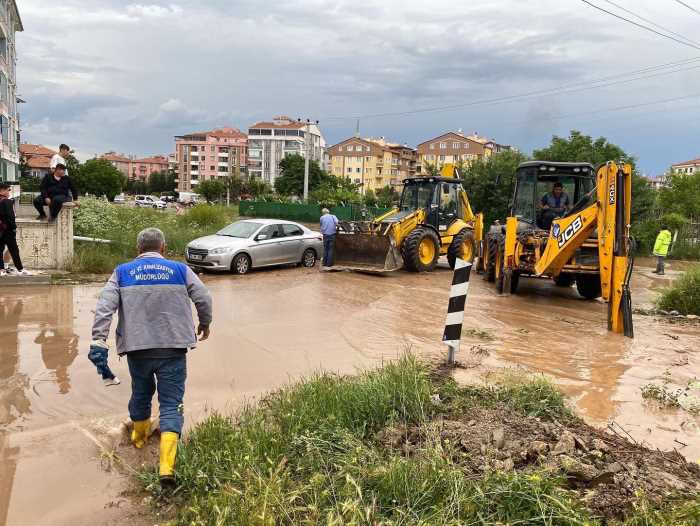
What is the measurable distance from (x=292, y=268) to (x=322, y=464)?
512 inches

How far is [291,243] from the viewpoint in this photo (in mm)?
16344

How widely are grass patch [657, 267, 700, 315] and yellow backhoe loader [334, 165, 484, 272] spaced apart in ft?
19.8

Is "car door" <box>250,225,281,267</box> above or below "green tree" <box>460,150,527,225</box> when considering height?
below

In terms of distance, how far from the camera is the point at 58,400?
5574 millimetres

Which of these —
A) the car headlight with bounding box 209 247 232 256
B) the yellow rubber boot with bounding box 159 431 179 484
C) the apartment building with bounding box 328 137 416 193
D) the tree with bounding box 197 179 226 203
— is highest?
the apartment building with bounding box 328 137 416 193

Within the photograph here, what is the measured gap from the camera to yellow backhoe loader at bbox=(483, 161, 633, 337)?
9.34 m

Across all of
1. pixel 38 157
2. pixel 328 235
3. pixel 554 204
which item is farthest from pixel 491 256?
pixel 38 157

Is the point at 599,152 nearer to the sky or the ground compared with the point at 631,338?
nearer to the sky

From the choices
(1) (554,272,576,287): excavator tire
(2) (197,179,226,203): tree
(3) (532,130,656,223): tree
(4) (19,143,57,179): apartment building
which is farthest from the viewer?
(4) (19,143,57,179): apartment building

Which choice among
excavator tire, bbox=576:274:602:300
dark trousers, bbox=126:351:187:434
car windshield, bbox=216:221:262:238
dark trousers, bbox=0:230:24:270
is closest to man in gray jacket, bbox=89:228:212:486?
dark trousers, bbox=126:351:187:434

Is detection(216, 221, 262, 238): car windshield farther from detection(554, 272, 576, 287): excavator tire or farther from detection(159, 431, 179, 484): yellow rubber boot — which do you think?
detection(159, 431, 179, 484): yellow rubber boot

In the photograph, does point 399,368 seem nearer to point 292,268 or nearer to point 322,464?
point 322,464

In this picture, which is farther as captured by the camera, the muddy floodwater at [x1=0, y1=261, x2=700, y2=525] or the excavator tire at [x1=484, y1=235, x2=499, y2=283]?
the excavator tire at [x1=484, y1=235, x2=499, y2=283]

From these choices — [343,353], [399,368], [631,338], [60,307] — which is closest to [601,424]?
[399,368]
